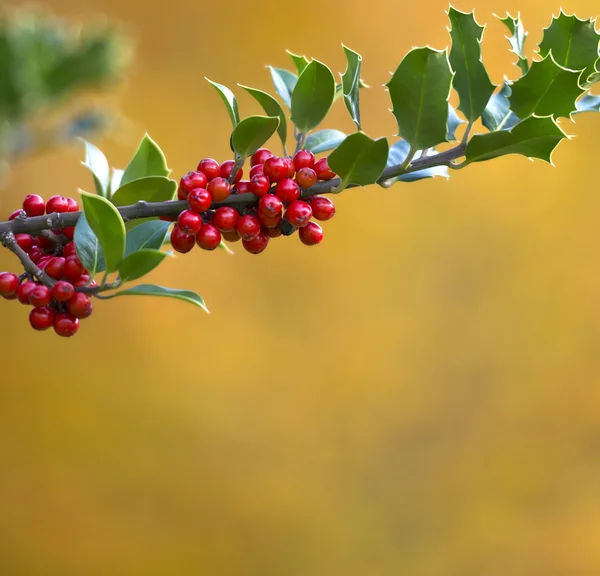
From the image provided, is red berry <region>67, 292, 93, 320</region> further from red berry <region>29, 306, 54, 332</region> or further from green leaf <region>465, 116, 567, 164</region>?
green leaf <region>465, 116, 567, 164</region>

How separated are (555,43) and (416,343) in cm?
364

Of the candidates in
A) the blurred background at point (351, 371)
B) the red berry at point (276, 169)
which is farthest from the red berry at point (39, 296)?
the blurred background at point (351, 371)

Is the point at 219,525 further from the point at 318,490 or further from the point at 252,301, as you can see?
the point at 252,301

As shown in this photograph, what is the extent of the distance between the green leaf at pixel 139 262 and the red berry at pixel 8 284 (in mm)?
90

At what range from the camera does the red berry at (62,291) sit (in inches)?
23.7

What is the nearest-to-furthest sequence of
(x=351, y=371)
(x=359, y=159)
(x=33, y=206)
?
(x=359, y=159)
(x=33, y=206)
(x=351, y=371)

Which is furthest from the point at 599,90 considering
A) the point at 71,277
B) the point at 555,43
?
the point at 71,277

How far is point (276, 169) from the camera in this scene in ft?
1.99

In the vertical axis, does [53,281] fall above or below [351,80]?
below

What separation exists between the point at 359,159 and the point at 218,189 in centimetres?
12

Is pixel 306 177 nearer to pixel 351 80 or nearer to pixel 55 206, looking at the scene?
pixel 351 80

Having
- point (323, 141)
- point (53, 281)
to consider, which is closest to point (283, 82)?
point (323, 141)

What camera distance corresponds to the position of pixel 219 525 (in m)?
4.14

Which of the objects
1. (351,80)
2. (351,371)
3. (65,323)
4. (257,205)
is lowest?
(65,323)
